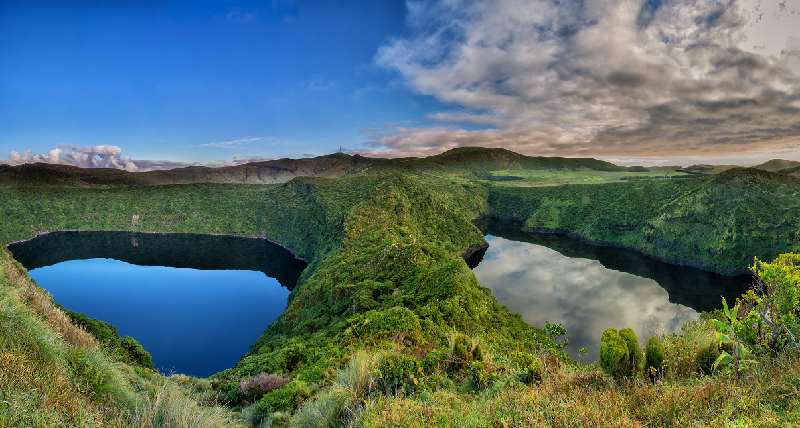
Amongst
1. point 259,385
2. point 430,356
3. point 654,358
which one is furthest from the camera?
point 259,385

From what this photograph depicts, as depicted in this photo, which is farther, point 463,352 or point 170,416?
point 463,352

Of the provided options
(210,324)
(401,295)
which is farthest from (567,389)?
(210,324)

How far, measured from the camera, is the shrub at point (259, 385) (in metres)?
19.2

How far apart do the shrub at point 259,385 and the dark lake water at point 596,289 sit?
45134 millimetres

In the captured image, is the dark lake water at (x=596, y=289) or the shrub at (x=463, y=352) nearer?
the shrub at (x=463, y=352)

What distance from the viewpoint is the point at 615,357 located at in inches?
390

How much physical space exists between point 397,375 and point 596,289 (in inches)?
3244

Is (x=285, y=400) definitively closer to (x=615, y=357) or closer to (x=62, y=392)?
(x=62, y=392)

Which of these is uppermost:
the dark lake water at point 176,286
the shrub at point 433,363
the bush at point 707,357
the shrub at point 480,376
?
the bush at point 707,357

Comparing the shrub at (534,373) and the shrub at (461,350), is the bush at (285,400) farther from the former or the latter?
the shrub at (534,373)

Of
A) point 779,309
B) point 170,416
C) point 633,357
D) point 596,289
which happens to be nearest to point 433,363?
point 633,357

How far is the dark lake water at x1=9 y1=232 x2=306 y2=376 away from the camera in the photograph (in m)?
62.0

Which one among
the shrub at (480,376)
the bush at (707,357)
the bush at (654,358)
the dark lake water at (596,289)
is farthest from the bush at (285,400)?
the dark lake water at (596,289)

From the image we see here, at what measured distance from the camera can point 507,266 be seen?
97.7m
